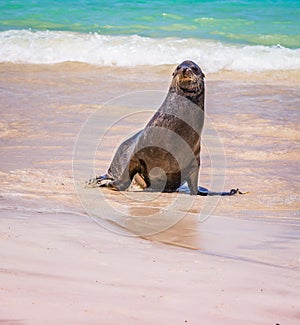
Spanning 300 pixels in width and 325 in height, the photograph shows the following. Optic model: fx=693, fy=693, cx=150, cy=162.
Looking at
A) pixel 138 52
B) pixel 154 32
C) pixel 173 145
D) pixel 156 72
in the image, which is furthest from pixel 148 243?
pixel 154 32

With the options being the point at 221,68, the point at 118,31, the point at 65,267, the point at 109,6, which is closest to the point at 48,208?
the point at 65,267

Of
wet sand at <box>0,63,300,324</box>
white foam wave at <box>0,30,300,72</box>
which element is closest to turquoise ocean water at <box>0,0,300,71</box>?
white foam wave at <box>0,30,300,72</box>

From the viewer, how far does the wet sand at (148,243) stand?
270 centimetres

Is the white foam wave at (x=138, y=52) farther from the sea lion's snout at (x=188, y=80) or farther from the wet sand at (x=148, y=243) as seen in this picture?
the sea lion's snout at (x=188, y=80)

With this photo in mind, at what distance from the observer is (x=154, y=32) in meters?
19.3

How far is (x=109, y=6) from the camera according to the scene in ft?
79.3

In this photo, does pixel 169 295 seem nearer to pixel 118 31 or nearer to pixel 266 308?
pixel 266 308

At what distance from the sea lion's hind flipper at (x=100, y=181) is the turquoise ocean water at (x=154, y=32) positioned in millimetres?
8270

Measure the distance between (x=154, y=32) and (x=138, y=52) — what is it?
12.1 ft

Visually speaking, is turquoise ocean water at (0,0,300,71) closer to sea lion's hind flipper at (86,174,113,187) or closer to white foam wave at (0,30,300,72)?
white foam wave at (0,30,300,72)

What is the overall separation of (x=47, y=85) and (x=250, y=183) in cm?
611

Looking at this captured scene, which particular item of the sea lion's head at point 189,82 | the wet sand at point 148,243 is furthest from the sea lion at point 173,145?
the wet sand at point 148,243

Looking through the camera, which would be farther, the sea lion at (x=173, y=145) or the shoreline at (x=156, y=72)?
the shoreline at (x=156, y=72)

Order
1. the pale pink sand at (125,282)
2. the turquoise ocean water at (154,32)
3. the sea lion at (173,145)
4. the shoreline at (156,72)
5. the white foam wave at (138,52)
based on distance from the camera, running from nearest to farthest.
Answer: the pale pink sand at (125,282) → the sea lion at (173,145) → the shoreline at (156,72) → the white foam wave at (138,52) → the turquoise ocean water at (154,32)
